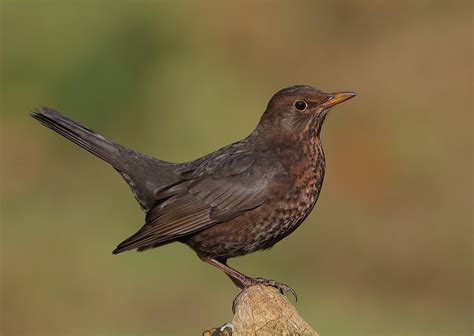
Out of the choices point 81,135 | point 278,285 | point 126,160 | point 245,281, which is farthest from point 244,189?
point 81,135

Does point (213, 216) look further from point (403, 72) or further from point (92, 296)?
point (403, 72)

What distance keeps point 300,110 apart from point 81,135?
153 centimetres

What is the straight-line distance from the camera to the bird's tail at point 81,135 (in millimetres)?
7754

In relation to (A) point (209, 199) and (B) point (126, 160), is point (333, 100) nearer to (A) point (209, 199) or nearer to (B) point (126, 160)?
(A) point (209, 199)

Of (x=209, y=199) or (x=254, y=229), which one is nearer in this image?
(x=254, y=229)

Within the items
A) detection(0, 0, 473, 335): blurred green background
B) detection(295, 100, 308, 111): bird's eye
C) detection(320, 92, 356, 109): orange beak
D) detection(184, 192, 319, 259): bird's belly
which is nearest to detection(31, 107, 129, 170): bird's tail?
detection(184, 192, 319, 259): bird's belly

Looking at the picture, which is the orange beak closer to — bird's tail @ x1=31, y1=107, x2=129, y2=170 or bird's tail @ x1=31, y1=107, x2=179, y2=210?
bird's tail @ x1=31, y1=107, x2=179, y2=210

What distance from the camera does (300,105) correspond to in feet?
24.2

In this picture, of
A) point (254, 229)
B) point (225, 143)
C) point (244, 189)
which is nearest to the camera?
point (254, 229)

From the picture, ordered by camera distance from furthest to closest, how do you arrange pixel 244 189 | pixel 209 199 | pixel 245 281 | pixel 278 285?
pixel 209 199 → pixel 244 189 → pixel 245 281 → pixel 278 285

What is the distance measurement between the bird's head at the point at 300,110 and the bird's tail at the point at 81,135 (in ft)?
3.78

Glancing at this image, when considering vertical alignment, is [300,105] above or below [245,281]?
above

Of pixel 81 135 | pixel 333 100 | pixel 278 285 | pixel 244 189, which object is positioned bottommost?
pixel 278 285

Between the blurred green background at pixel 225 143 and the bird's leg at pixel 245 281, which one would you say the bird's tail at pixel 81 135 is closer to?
the bird's leg at pixel 245 281
